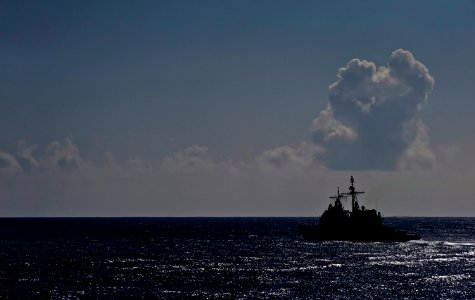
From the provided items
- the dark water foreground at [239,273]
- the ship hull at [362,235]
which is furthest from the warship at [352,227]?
the dark water foreground at [239,273]

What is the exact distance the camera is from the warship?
151250mm

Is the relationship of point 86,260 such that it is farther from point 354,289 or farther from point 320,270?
point 354,289

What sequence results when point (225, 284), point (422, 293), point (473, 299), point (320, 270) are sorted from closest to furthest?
1. point (473, 299)
2. point (422, 293)
3. point (225, 284)
4. point (320, 270)

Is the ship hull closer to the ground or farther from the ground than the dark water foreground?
farther from the ground

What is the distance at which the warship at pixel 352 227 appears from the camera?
496ft

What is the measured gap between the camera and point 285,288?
69.3 metres

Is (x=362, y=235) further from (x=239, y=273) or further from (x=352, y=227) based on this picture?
(x=239, y=273)

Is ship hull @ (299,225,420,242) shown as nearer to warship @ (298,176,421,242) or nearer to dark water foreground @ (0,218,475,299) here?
warship @ (298,176,421,242)

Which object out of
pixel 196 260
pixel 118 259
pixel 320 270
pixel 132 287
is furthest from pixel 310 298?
pixel 118 259

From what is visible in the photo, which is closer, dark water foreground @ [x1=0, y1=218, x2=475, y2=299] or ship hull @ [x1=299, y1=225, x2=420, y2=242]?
dark water foreground @ [x1=0, y1=218, x2=475, y2=299]

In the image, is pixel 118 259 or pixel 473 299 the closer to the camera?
pixel 473 299

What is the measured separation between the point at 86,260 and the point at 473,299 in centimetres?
5988

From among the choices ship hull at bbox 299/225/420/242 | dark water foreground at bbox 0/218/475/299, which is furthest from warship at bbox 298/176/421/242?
dark water foreground at bbox 0/218/475/299

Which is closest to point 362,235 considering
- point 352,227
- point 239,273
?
point 352,227
